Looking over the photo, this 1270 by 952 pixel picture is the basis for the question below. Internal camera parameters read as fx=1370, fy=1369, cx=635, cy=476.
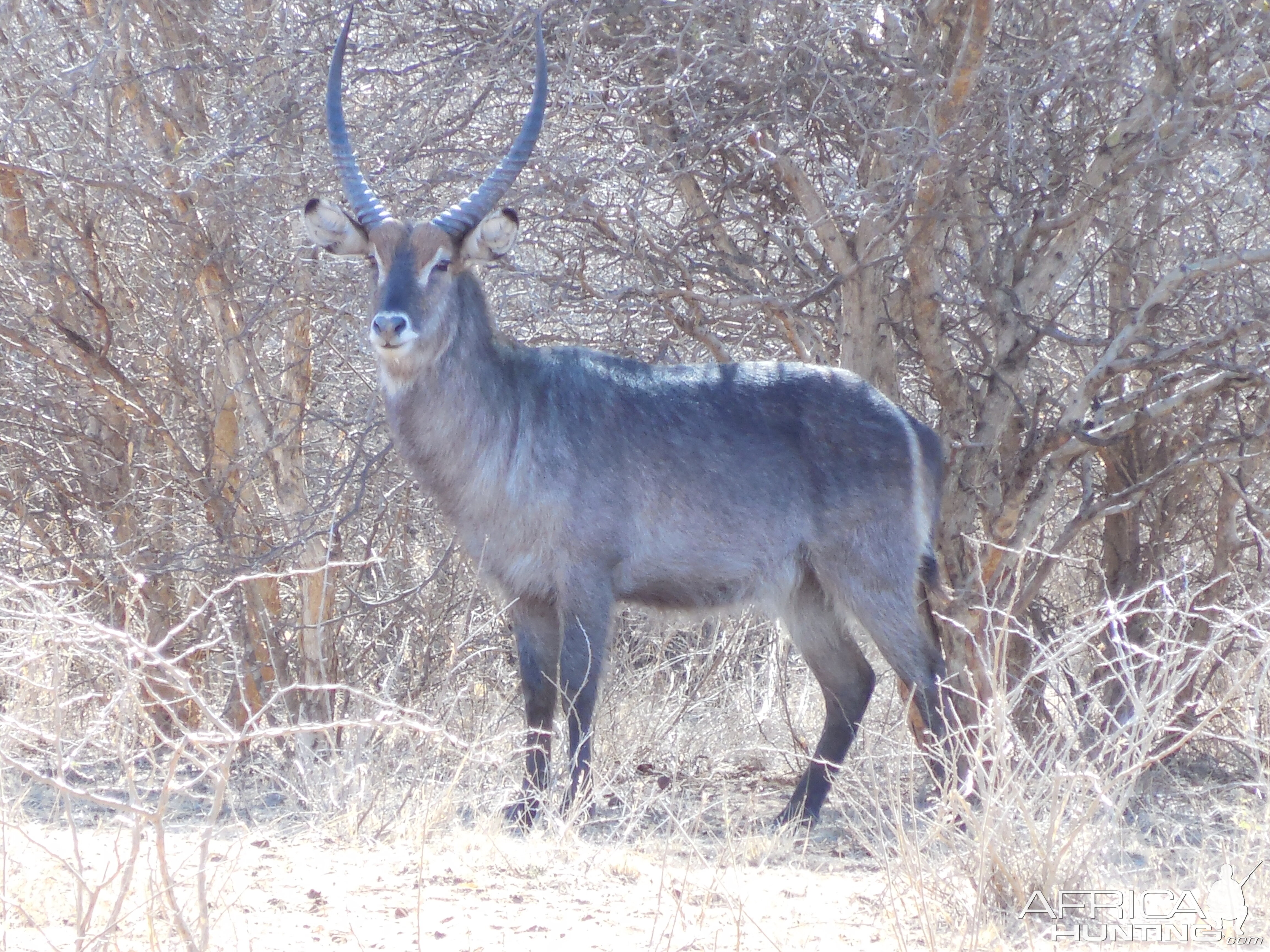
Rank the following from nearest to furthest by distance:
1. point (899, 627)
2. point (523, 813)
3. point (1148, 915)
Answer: point (1148, 915), point (523, 813), point (899, 627)

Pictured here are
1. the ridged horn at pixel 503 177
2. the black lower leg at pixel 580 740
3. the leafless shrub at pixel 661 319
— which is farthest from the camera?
the leafless shrub at pixel 661 319

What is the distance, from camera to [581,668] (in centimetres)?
502

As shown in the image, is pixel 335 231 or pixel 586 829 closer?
pixel 586 829

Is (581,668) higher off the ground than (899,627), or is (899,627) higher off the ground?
(899,627)

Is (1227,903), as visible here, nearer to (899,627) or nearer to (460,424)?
(899,627)

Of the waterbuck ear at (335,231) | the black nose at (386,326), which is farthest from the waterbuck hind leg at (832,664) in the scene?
the waterbuck ear at (335,231)

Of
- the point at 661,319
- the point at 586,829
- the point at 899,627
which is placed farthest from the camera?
the point at 661,319

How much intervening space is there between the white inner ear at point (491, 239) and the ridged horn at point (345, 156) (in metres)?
0.33

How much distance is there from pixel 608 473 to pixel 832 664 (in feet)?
4.45

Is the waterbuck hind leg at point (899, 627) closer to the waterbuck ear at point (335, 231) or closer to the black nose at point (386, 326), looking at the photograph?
the black nose at point (386, 326)

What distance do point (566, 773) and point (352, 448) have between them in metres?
3.28

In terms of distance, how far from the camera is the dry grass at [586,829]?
117 inches

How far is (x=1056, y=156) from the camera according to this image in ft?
18.6

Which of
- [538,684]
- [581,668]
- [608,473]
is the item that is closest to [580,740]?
[581,668]
